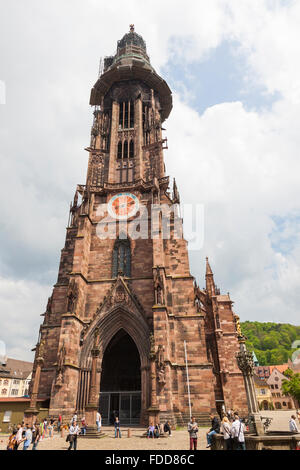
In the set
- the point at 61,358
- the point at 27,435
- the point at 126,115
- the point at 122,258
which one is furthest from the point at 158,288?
the point at 126,115

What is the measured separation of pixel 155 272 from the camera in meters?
19.9

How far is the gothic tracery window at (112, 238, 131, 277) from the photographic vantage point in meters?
23.0

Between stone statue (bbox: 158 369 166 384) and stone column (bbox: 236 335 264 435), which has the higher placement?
stone statue (bbox: 158 369 166 384)

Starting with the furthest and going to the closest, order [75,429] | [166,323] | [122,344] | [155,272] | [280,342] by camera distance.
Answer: [280,342], [122,344], [155,272], [166,323], [75,429]

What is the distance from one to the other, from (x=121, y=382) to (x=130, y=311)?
6621 mm

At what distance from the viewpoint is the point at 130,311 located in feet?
65.7

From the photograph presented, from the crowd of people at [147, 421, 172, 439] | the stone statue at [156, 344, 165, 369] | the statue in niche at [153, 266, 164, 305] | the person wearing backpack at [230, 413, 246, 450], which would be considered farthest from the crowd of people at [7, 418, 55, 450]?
the statue in niche at [153, 266, 164, 305]

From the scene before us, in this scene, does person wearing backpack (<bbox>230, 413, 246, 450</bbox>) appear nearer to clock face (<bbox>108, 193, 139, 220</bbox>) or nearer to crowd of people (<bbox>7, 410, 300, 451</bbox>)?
crowd of people (<bbox>7, 410, 300, 451</bbox>)

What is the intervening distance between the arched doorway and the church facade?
73 millimetres

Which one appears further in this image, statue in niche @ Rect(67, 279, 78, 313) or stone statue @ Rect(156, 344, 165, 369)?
statue in niche @ Rect(67, 279, 78, 313)

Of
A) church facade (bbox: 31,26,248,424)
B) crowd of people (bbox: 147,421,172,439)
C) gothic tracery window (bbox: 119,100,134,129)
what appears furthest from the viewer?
gothic tracery window (bbox: 119,100,134,129)
